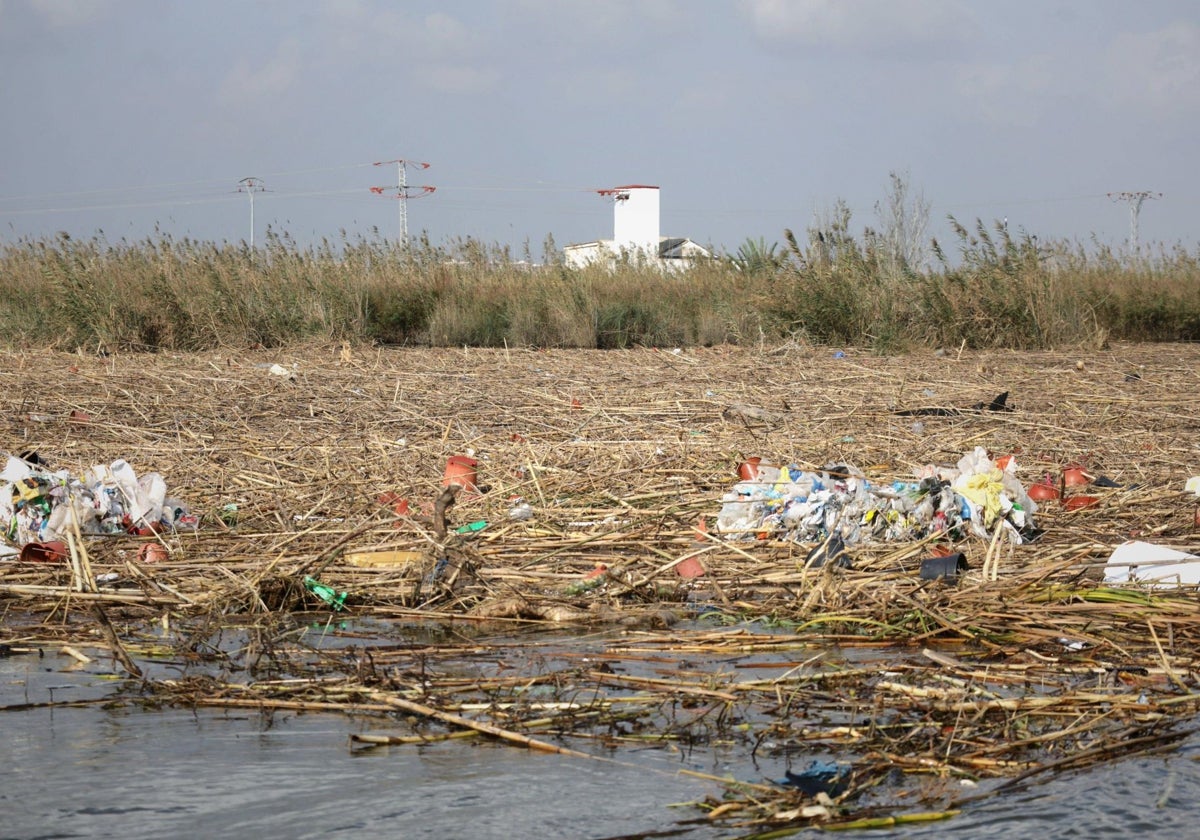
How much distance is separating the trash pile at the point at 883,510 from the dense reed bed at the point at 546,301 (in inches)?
335

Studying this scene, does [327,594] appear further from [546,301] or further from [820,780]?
[546,301]

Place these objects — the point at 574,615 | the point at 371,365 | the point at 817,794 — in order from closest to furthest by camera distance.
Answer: the point at 817,794 < the point at 574,615 < the point at 371,365

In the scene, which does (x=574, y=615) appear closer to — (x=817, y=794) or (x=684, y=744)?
(x=684, y=744)

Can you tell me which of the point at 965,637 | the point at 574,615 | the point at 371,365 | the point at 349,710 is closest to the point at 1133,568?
the point at 965,637

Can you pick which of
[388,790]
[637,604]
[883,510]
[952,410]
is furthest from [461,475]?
→ [952,410]

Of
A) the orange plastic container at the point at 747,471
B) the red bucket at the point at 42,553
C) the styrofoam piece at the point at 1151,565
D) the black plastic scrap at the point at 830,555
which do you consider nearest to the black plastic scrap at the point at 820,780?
the black plastic scrap at the point at 830,555

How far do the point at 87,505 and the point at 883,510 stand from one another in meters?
3.09

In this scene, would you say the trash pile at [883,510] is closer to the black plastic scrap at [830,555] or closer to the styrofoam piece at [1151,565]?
the black plastic scrap at [830,555]

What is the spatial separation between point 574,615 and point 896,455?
293 centimetres

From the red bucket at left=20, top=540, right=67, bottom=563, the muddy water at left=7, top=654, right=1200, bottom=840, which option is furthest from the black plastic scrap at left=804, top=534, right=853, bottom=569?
the red bucket at left=20, top=540, right=67, bottom=563

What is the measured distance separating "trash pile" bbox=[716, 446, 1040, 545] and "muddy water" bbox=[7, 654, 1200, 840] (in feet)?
6.31

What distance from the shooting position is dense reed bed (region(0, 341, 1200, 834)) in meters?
2.63

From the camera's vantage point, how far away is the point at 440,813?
2.25 meters

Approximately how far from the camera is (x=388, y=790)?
7.70 ft
